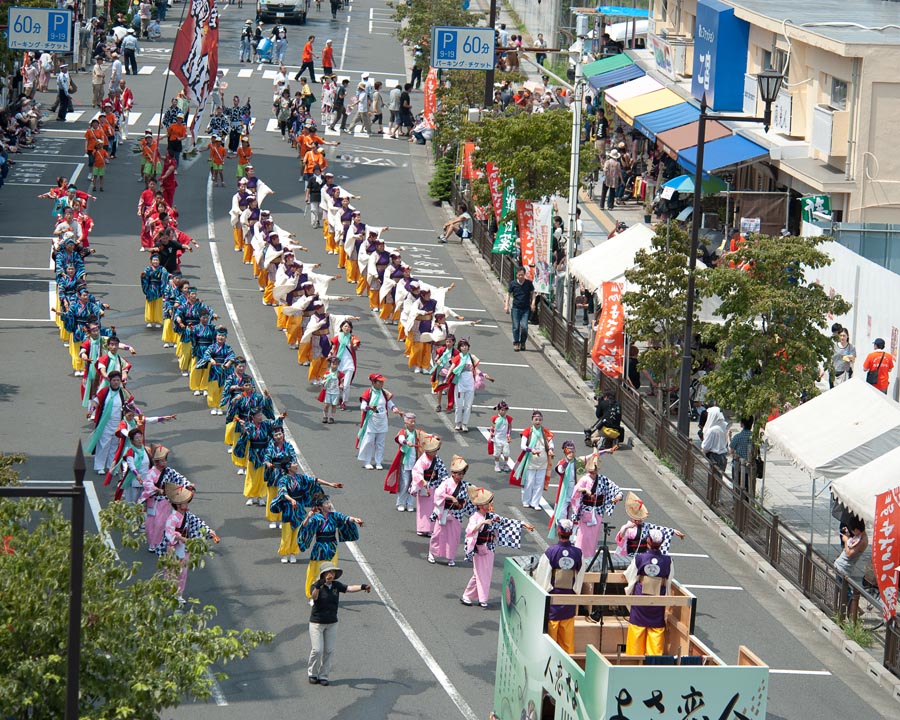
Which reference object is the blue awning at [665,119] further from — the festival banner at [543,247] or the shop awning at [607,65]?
the festival banner at [543,247]

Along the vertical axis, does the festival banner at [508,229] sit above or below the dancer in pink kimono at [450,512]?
above

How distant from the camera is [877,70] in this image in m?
34.2

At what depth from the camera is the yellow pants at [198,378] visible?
91.4 ft

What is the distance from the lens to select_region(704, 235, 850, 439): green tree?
23828 millimetres

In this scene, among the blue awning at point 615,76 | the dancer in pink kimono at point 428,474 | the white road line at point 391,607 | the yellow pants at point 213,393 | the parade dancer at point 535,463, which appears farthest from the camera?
the blue awning at point 615,76

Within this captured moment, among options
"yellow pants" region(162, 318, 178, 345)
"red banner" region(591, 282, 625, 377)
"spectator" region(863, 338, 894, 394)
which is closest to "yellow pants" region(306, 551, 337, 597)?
"red banner" region(591, 282, 625, 377)

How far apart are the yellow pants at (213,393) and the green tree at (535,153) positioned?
33.0 ft

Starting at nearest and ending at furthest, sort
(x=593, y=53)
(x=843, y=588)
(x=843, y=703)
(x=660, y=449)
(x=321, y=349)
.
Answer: (x=843, y=703)
(x=843, y=588)
(x=660, y=449)
(x=321, y=349)
(x=593, y=53)

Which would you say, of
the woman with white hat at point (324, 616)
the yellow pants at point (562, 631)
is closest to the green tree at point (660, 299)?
the woman with white hat at point (324, 616)

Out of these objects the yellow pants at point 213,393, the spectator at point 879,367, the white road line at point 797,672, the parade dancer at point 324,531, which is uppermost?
the spectator at point 879,367

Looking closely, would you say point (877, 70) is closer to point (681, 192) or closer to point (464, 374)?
point (681, 192)

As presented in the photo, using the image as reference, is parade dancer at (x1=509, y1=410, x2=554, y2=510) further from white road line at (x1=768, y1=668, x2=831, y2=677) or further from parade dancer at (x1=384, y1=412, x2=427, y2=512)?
white road line at (x1=768, y1=668, x2=831, y2=677)

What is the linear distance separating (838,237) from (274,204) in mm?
16845

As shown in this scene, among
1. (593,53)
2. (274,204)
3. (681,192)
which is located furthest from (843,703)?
(593,53)
